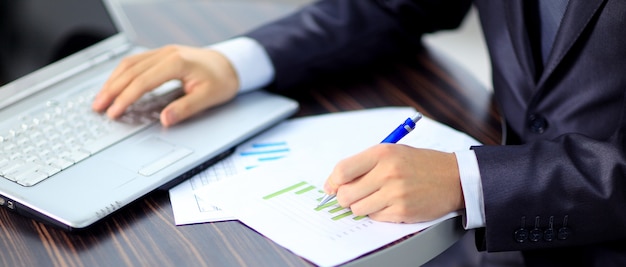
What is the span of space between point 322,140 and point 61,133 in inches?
14.7

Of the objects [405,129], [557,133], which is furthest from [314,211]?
[557,133]

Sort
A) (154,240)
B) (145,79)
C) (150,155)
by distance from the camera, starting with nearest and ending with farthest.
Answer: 1. (154,240)
2. (150,155)
3. (145,79)

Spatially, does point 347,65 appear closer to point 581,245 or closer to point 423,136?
point 423,136

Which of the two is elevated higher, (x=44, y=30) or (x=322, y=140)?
(x=44, y=30)

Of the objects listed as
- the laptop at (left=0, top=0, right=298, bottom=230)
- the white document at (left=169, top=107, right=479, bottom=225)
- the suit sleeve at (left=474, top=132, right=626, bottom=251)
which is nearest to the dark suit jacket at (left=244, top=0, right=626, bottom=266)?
the suit sleeve at (left=474, top=132, right=626, bottom=251)

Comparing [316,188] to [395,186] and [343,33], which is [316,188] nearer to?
[395,186]

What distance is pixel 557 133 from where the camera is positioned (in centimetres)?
111

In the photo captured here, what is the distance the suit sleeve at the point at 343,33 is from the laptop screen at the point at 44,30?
0.87 feet

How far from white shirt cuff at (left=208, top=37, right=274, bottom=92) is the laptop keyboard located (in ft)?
0.37

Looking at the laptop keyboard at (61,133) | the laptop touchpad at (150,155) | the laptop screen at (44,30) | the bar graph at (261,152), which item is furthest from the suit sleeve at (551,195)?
the laptop screen at (44,30)

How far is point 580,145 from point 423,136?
0.23 meters

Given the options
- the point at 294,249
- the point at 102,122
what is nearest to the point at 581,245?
the point at 294,249

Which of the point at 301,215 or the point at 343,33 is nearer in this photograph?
the point at 301,215

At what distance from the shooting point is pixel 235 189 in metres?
1.00
